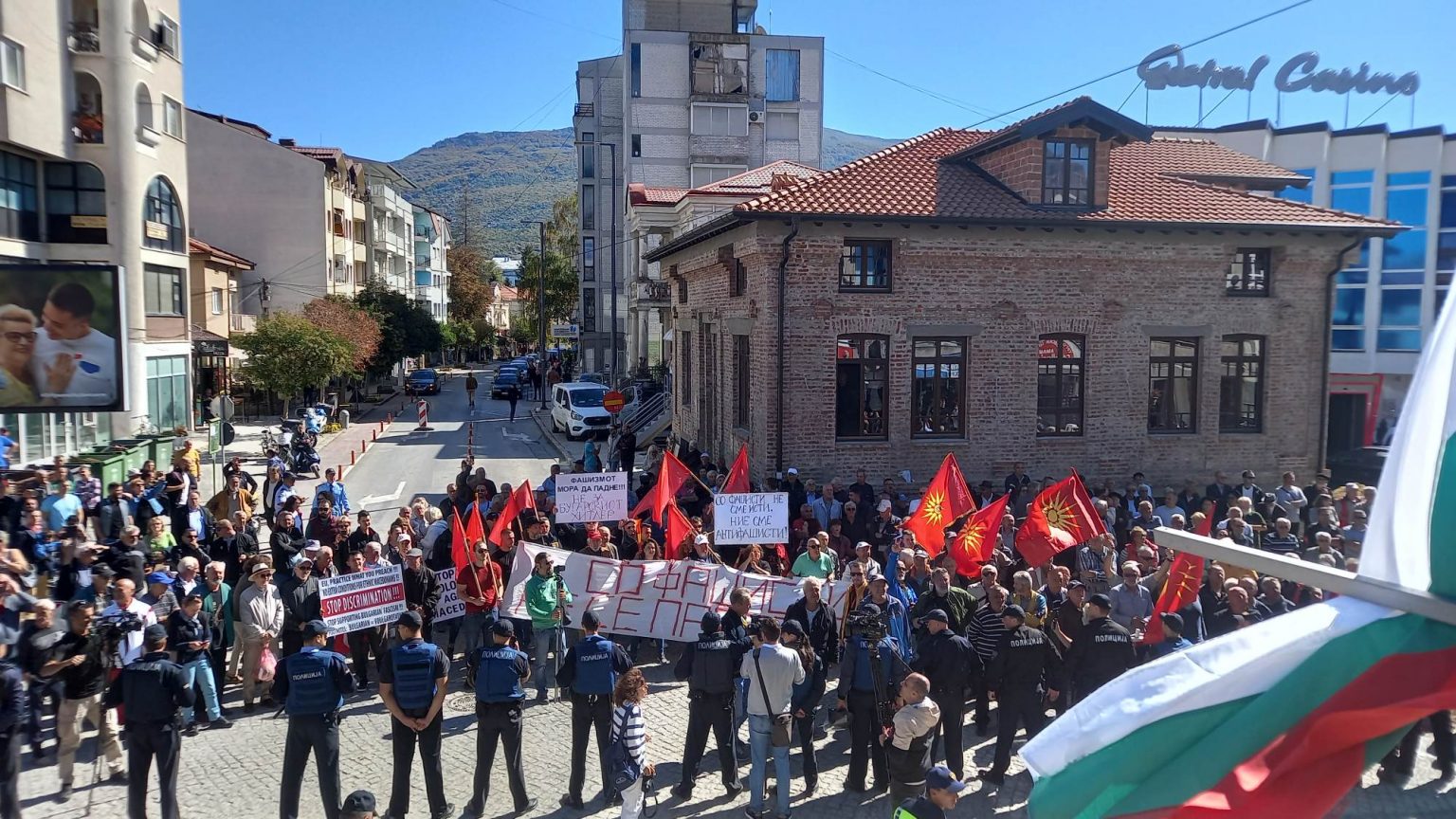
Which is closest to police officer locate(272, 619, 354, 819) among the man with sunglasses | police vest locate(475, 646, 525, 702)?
police vest locate(475, 646, 525, 702)

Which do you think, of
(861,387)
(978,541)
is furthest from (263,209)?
(978,541)

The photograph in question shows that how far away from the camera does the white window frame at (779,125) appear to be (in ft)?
193

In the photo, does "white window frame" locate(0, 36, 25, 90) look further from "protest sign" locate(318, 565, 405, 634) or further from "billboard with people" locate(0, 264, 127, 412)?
"protest sign" locate(318, 565, 405, 634)

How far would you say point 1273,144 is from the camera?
1610 inches

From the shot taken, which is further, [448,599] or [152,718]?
[448,599]

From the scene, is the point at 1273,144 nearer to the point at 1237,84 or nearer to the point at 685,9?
the point at 1237,84

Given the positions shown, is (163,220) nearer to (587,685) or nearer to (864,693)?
(587,685)

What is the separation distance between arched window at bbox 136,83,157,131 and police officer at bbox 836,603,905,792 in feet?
100

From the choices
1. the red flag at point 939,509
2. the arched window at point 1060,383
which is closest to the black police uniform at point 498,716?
the red flag at point 939,509

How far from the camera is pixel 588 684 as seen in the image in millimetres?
8500

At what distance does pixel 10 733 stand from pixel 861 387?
14375 millimetres

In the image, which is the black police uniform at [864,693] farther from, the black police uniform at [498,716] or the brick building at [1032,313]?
the brick building at [1032,313]

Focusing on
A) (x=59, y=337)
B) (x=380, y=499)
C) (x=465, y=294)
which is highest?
(x=465, y=294)

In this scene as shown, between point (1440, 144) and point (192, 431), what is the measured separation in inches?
1780
